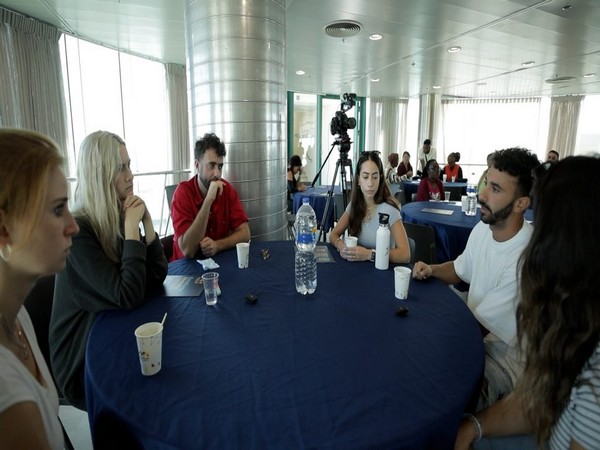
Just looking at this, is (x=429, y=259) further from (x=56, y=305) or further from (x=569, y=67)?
(x=569, y=67)

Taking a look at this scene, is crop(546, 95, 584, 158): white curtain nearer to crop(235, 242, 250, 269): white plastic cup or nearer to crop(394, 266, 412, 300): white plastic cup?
crop(394, 266, 412, 300): white plastic cup

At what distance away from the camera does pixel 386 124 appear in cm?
1147

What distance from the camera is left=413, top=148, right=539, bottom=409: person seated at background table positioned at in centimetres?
147

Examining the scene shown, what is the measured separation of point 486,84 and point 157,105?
8.17 meters

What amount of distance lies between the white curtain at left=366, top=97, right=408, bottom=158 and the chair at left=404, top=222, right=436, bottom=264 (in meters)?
8.82

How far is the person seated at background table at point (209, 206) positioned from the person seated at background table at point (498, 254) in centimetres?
135

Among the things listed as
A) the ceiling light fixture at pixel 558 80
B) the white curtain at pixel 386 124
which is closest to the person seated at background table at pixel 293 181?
the white curtain at pixel 386 124

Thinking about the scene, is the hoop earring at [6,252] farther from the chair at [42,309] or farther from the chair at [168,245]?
the chair at [168,245]

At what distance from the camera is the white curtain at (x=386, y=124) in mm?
11336

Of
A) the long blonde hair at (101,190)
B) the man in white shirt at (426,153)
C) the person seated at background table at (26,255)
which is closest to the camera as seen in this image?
the person seated at background table at (26,255)

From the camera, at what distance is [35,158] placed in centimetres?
77

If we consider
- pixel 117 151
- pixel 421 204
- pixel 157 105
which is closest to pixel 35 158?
pixel 117 151

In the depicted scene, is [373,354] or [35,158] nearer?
[35,158]

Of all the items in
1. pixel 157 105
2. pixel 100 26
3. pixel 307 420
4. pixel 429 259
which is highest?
pixel 100 26
